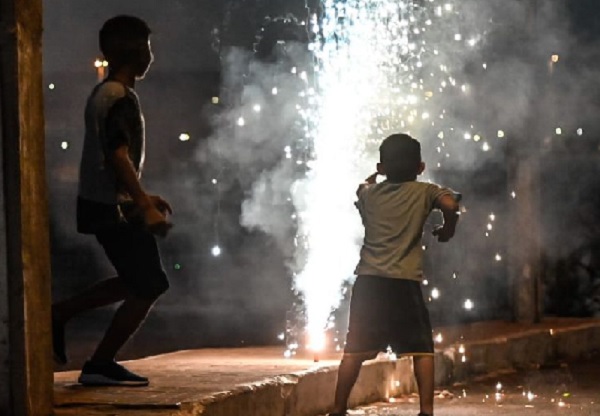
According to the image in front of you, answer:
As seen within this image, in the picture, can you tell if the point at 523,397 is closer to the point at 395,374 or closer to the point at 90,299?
the point at 395,374

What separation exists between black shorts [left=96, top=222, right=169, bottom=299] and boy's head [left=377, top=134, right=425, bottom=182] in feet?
4.47

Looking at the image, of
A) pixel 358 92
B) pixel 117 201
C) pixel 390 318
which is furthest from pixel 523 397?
pixel 358 92

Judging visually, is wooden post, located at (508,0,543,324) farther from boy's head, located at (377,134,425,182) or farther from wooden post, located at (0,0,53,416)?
wooden post, located at (0,0,53,416)

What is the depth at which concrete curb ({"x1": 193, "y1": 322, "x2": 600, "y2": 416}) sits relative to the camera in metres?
5.38

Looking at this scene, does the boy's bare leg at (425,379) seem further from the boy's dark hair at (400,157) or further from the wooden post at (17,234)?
the wooden post at (17,234)

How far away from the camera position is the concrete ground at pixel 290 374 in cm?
486

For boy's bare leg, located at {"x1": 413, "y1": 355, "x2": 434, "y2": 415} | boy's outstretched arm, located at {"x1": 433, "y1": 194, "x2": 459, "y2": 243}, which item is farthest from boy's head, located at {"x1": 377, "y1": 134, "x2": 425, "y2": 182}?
boy's bare leg, located at {"x1": 413, "y1": 355, "x2": 434, "y2": 415}

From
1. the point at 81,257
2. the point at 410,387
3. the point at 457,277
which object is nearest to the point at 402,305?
the point at 410,387

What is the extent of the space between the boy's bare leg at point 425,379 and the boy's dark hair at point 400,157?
908mm

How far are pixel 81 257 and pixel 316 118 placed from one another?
667 inches

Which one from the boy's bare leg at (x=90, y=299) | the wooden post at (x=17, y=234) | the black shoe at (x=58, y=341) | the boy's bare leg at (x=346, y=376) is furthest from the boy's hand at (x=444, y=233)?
the wooden post at (x=17, y=234)

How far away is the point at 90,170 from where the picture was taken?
511cm

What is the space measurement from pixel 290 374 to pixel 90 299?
54.0 inches

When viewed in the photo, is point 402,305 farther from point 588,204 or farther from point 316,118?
point 588,204
